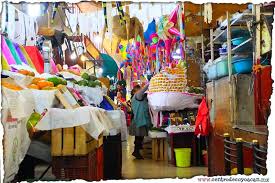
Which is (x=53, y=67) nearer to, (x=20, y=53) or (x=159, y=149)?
(x=20, y=53)

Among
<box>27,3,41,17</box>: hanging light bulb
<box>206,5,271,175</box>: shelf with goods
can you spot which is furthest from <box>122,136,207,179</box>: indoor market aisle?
<box>27,3,41,17</box>: hanging light bulb

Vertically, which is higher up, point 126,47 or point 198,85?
point 126,47

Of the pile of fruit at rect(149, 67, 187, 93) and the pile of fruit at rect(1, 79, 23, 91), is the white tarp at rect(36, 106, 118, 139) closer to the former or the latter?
the pile of fruit at rect(1, 79, 23, 91)

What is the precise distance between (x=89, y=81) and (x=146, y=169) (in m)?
1.19

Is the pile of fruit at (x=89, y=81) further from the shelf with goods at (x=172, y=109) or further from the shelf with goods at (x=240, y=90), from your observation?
the shelf with goods at (x=240, y=90)

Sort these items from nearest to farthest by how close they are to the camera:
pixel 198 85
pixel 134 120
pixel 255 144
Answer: pixel 255 144 < pixel 134 120 < pixel 198 85

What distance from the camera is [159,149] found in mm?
5219

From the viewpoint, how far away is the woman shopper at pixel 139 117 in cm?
452

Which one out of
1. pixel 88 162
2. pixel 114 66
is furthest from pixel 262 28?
pixel 88 162

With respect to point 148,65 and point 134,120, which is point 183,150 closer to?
point 134,120

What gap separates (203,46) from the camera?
15.6ft

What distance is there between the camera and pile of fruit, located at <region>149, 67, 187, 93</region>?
4.64 m

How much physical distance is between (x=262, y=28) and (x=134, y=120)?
5.67 feet

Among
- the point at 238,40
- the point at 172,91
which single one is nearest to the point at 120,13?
the point at 172,91
